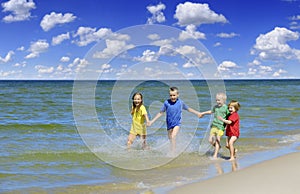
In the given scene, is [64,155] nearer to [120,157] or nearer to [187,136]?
[120,157]

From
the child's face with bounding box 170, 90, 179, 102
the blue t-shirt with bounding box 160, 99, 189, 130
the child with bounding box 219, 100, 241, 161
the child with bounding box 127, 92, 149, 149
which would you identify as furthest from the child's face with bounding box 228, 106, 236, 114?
the child with bounding box 127, 92, 149, 149

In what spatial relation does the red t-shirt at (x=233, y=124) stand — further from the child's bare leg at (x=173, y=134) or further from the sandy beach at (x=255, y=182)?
the sandy beach at (x=255, y=182)

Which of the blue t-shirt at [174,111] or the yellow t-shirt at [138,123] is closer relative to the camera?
the blue t-shirt at [174,111]

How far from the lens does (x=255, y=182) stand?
A: 6129 millimetres

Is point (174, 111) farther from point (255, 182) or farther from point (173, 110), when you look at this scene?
point (255, 182)

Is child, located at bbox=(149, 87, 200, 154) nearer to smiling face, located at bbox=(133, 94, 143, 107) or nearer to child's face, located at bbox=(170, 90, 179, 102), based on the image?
child's face, located at bbox=(170, 90, 179, 102)

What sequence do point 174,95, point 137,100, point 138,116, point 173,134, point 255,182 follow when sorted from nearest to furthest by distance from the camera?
1. point 255,182
2. point 174,95
3. point 173,134
4. point 137,100
5. point 138,116

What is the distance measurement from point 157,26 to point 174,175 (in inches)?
110

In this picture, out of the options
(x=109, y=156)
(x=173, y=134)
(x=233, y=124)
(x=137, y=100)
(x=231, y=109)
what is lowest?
(x=109, y=156)

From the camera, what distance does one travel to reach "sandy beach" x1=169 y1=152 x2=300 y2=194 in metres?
5.72

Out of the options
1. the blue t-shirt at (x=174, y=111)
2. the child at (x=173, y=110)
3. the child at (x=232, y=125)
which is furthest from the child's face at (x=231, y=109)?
the blue t-shirt at (x=174, y=111)

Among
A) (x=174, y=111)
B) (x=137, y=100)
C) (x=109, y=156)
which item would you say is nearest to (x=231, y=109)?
(x=174, y=111)

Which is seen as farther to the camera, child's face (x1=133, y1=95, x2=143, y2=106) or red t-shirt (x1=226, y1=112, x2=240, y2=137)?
child's face (x1=133, y1=95, x2=143, y2=106)

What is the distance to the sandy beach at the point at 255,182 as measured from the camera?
5.72m
